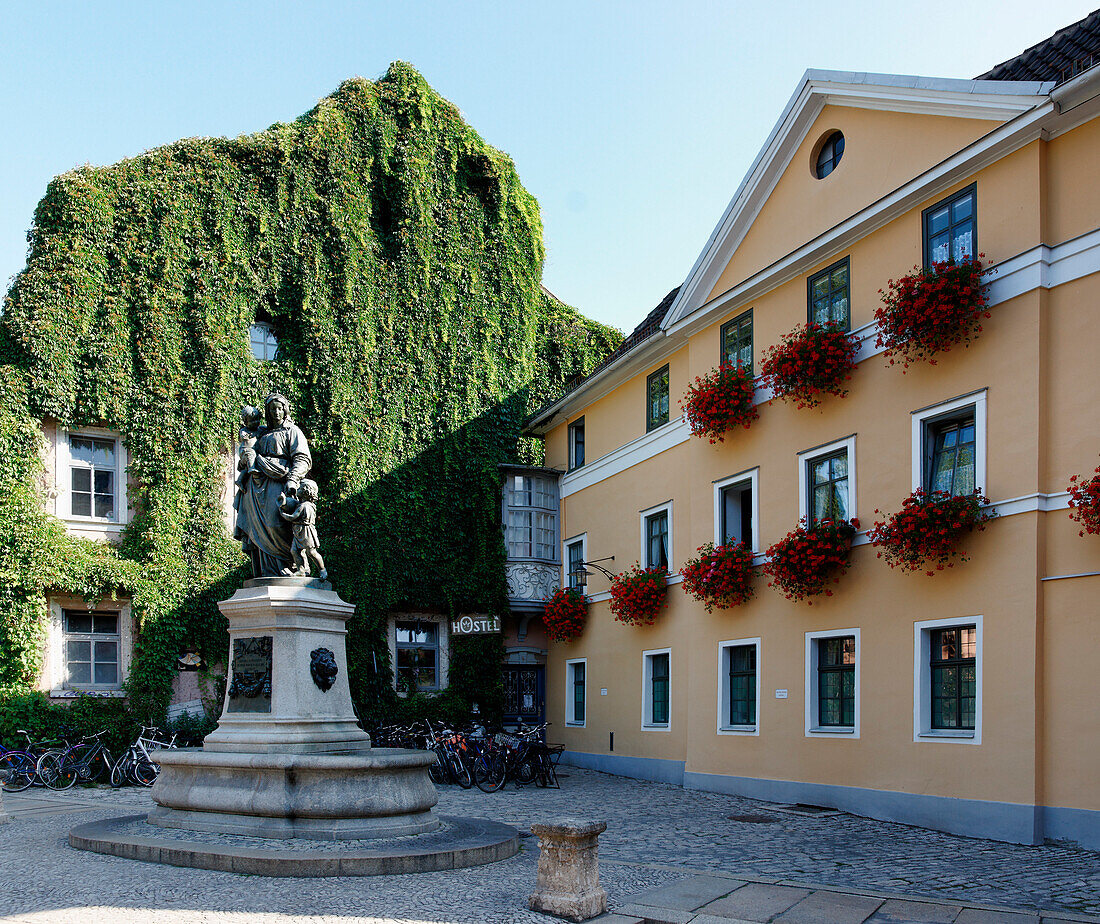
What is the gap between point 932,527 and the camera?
12547 mm

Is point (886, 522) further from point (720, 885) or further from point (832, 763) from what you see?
point (720, 885)

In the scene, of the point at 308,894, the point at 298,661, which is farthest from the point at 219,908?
the point at 298,661

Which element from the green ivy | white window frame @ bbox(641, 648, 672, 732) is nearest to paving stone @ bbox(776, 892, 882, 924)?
white window frame @ bbox(641, 648, 672, 732)

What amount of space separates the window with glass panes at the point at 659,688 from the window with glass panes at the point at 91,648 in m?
10.3

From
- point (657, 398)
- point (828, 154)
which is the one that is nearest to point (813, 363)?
point (828, 154)

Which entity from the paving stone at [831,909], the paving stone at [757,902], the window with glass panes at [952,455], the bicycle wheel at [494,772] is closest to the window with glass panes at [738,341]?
the window with glass panes at [952,455]

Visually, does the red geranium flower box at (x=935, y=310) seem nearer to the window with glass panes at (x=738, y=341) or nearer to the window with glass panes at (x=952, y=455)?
the window with glass panes at (x=952, y=455)

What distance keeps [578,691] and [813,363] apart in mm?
10861

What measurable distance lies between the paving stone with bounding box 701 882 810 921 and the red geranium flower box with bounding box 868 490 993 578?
5201 mm

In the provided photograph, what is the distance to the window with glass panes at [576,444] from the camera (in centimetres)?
2417

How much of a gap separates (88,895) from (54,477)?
45.8 ft

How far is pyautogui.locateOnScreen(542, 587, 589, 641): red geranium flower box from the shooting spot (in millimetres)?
22422

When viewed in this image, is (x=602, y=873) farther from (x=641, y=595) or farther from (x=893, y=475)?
(x=641, y=595)

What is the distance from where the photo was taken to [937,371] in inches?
527
